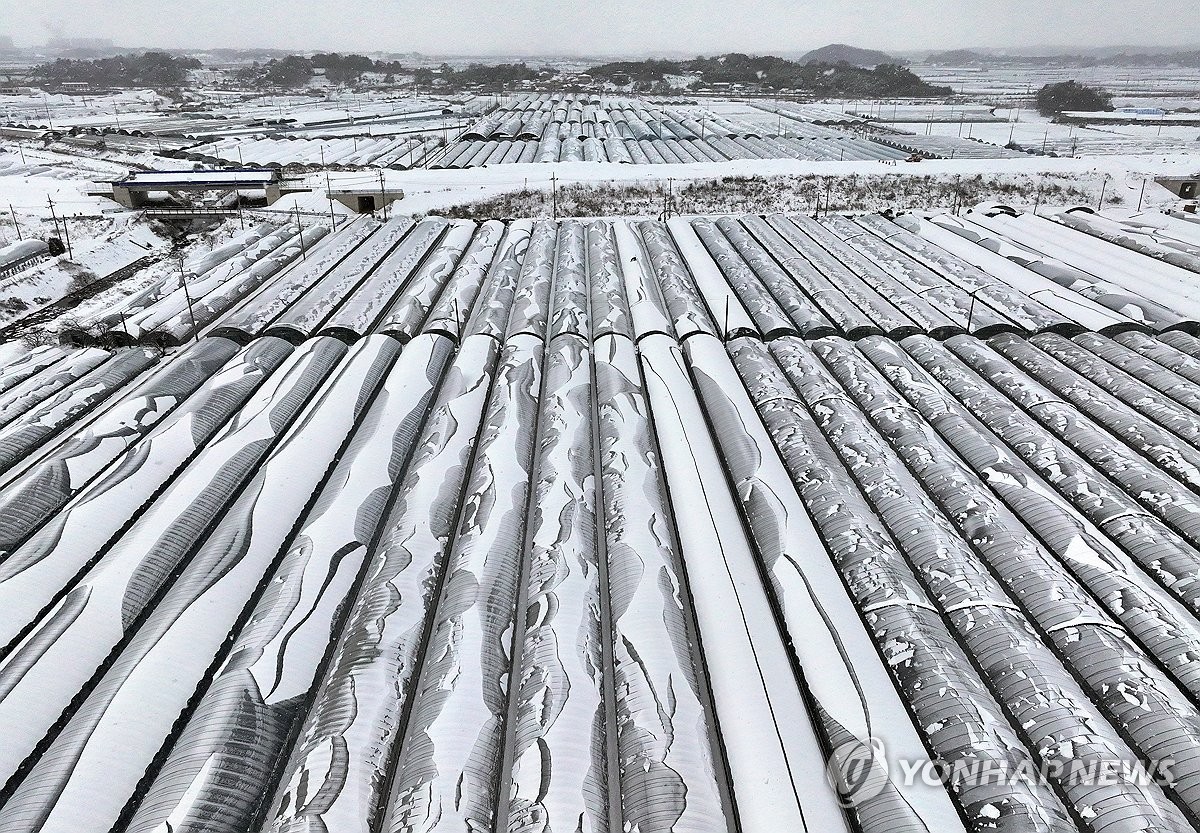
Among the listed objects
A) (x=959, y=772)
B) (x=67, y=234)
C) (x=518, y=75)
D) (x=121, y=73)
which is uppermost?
(x=121, y=73)

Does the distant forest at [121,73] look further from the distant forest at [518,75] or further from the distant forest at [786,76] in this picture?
the distant forest at [786,76]

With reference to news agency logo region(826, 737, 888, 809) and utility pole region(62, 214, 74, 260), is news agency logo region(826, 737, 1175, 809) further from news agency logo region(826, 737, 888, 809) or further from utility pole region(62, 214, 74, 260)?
utility pole region(62, 214, 74, 260)

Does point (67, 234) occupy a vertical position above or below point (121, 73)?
below

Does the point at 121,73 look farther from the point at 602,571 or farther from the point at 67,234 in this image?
the point at 602,571

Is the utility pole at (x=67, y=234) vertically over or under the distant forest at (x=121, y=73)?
under

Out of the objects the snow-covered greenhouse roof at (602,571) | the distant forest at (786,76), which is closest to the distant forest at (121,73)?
the distant forest at (786,76)

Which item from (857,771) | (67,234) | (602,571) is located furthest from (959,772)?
(67,234)

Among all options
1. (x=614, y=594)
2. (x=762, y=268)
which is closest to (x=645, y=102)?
(x=762, y=268)
